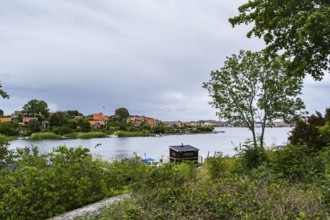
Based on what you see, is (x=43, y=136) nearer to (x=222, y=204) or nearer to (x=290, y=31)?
(x=290, y=31)

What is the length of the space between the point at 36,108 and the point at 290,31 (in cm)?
8767

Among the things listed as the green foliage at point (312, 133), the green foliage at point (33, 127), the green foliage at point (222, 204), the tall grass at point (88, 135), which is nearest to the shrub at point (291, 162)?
the green foliage at point (222, 204)

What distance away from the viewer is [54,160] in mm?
6633

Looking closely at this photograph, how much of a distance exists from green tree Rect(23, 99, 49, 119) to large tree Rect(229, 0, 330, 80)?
83171mm

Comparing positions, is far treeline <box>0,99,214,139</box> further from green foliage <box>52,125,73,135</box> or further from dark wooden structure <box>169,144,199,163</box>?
dark wooden structure <box>169,144,199,163</box>

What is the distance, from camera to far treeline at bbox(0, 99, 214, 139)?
67.8m

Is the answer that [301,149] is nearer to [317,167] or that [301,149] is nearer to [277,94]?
[317,167]

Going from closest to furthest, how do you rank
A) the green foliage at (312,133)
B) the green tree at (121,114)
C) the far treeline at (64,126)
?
the green foliage at (312,133) → the far treeline at (64,126) → the green tree at (121,114)

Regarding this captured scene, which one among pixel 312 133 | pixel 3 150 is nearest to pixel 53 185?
pixel 3 150

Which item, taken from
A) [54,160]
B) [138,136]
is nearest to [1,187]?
[54,160]

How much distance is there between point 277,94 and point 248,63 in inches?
114

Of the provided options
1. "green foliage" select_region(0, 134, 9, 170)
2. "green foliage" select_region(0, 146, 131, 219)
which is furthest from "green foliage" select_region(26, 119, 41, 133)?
"green foliage" select_region(0, 146, 131, 219)

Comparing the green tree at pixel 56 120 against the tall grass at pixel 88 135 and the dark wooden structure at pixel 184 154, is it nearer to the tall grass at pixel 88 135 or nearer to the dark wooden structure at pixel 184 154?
the tall grass at pixel 88 135

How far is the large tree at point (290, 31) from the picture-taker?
8875 millimetres
